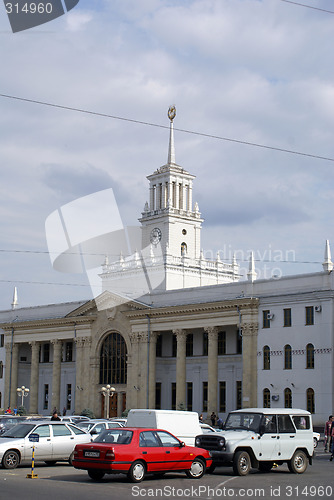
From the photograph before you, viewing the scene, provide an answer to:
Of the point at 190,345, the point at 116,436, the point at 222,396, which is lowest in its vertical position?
the point at 116,436

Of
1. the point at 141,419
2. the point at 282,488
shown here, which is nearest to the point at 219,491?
the point at 282,488

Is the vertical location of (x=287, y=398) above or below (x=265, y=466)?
above

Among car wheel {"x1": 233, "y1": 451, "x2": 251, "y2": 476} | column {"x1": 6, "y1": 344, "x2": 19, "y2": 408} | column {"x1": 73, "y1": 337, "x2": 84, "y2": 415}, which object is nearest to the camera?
car wheel {"x1": 233, "y1": 451, "x2": 251, "y2": 476}

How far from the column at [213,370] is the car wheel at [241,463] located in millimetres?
36174

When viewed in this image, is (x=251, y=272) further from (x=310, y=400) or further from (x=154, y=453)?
(x=154, y=453)

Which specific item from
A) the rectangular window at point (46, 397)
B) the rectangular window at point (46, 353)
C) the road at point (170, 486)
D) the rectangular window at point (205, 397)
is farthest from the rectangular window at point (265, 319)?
the road at point (170, 486)

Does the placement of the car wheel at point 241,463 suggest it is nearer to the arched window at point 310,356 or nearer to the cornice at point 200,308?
the arched window at point 310,356

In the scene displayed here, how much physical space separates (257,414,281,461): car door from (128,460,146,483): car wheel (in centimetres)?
405

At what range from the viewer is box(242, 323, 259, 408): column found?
183ft

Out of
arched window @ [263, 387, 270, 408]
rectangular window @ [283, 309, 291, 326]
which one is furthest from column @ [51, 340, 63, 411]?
rectangular window @ [283, 309, 291, 326]

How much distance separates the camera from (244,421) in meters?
24.2

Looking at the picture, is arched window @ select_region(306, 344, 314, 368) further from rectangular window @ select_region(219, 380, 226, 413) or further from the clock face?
the clock face

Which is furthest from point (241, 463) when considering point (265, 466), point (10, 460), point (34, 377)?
point (34, 377)

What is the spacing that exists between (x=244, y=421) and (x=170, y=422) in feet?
11.4
